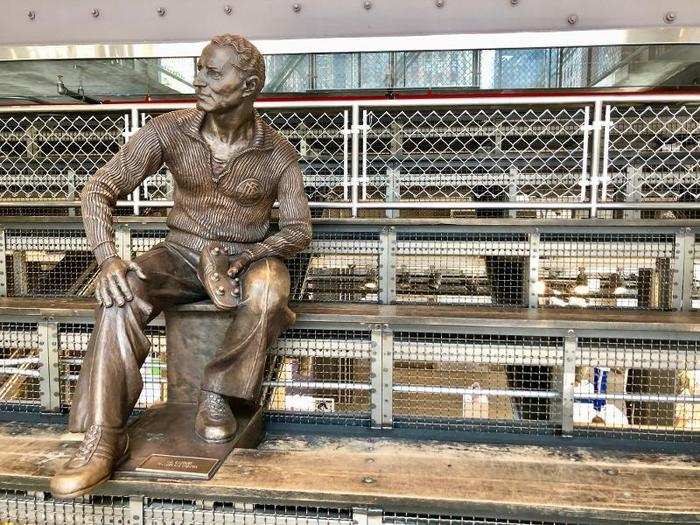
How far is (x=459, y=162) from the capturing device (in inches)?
182

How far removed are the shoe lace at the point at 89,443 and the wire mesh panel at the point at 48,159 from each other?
2669 mm

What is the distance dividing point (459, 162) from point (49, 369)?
3.43 m

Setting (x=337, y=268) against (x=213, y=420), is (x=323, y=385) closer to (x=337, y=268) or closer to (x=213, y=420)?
(x=213, y=420)

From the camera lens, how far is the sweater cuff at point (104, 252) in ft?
5.57

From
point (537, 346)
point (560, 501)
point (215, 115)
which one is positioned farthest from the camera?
point (537, 346)

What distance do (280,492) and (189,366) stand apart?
0.68 metres

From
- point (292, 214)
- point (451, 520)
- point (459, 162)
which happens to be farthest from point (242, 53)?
point (459, 162)

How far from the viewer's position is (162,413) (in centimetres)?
198

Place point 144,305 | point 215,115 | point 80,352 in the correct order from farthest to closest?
1. point 80,352
2. point 215,115
3. point 144,305

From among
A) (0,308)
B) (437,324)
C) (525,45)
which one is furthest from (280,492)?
(525,45)

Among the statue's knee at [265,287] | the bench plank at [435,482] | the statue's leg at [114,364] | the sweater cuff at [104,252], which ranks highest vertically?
the sweater cuff at [104,252]

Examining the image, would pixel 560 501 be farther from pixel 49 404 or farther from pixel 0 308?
pixel 0 308

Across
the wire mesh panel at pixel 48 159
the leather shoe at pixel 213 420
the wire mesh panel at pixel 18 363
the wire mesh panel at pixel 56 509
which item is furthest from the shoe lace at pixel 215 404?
the wire mesh panel at pixel 48 159

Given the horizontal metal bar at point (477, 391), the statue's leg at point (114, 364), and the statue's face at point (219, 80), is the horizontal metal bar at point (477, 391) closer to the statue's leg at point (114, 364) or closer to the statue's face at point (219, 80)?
the statue's leg at point (114, 364)
